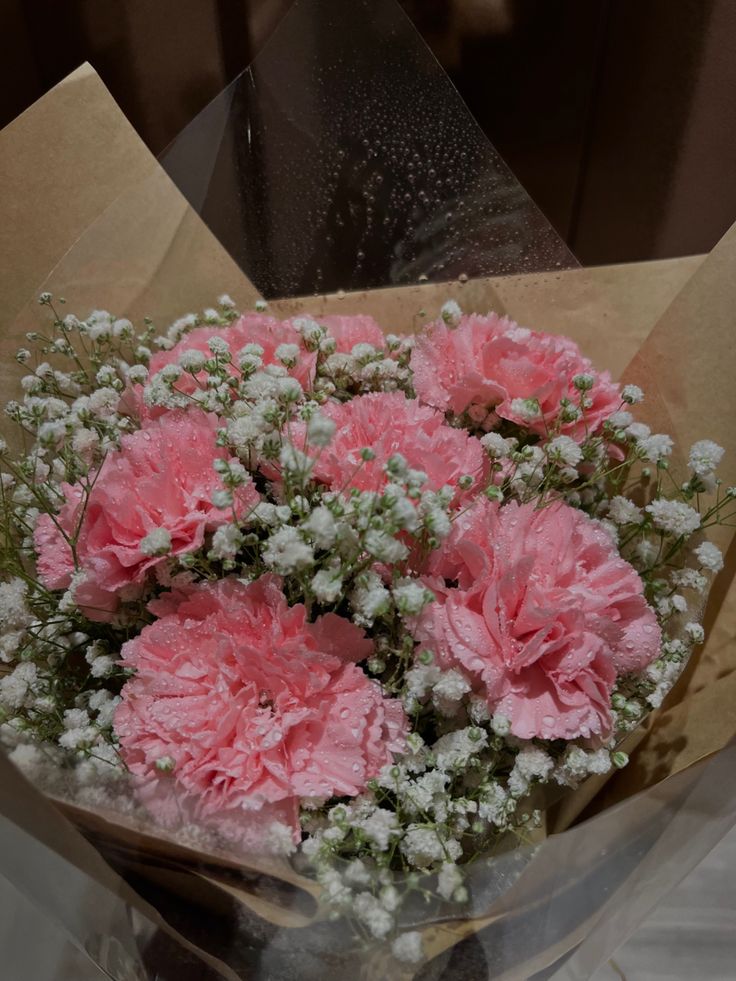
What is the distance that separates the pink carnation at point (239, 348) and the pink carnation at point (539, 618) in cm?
23

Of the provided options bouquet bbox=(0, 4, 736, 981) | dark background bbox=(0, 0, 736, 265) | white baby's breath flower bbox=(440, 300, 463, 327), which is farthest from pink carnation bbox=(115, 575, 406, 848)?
dark background bbox=(0, 0, 736, 265)

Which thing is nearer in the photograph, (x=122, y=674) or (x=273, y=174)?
(x=122, y=674)

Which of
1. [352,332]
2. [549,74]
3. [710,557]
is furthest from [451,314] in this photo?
[549,74]

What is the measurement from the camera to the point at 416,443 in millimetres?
591

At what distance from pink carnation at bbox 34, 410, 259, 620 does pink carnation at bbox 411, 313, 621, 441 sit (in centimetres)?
21

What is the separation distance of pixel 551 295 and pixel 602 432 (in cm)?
22

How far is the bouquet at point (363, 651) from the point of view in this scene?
0.51m

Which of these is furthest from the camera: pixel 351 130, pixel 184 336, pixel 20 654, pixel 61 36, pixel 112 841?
pixel 61 36

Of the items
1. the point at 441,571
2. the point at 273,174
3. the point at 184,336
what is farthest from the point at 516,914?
the point at 273,174

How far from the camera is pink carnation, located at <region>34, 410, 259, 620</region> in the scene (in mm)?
560

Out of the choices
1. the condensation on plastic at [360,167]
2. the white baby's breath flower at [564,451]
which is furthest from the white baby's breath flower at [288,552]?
the condensation on plastic at [360,167]

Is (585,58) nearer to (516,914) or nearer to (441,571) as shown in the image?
(441,571)

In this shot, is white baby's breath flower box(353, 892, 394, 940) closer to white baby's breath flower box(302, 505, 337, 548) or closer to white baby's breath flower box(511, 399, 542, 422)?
white baby's breath flower box(302, 505, 337, 548)

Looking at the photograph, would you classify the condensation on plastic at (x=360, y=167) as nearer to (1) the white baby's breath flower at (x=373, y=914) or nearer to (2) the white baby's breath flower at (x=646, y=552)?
(2) the white baby's breath flower at (x=646, y=552)
